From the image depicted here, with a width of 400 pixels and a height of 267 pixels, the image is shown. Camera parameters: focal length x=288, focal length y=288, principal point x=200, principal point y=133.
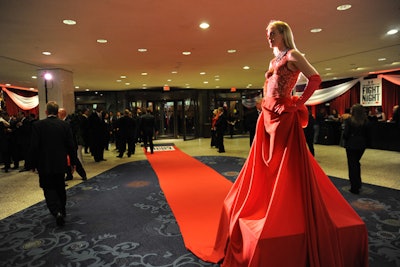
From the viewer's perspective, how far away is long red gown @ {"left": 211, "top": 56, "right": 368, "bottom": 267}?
1913 millimetres

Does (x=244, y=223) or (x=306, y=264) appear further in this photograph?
(x=244, y=223)

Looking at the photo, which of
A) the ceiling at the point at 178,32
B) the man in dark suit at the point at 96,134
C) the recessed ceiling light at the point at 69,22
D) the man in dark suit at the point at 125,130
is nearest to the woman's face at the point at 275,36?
the ceiling at the point at 178,32

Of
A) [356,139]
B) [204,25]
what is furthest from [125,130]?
[356,139]

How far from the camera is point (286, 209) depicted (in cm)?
197

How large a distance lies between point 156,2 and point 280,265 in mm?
3472

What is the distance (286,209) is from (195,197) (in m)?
2.79

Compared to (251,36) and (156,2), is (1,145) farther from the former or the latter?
(251,36)

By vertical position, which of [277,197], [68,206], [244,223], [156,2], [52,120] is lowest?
[68,206]

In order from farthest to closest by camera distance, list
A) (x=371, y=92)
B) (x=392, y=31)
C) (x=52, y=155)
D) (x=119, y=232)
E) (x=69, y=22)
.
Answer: (x=371, y=92) → (x=392, y=31) → (x=69, y=22) → (x=52, y=155) → (x=119, y=232)

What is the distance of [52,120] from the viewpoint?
3.67 metres

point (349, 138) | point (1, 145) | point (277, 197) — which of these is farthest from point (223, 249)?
point (1, 145)

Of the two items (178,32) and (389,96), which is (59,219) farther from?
(389,96)

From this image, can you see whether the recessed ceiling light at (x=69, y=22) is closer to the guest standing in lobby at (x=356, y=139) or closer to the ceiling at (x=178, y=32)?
the ceiling at (x=178, y=32)

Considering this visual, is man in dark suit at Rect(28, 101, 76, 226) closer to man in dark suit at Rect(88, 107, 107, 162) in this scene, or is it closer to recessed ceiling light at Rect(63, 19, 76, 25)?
recessed ceiling light at Rect(63, 19, 76, 25)
